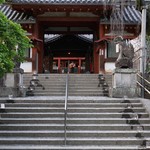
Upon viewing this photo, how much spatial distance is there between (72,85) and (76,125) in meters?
5.74

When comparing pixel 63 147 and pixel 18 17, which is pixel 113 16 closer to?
pixel 18 17

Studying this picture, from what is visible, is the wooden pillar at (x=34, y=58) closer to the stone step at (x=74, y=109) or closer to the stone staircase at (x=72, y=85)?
the stone staircase at (x=72, y=85)

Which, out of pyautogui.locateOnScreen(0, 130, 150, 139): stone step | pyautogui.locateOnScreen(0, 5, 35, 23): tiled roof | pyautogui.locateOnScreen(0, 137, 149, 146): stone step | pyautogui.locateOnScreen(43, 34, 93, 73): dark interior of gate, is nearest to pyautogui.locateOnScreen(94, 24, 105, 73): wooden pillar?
pyautogui.locateOnScreen(0, 5, 35, 23): tiled roof

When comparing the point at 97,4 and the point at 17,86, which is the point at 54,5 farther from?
the point at 17,86

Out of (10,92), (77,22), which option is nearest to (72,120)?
(10,92)

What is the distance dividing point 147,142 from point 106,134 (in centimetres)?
118

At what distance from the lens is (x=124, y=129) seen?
33.0 ft

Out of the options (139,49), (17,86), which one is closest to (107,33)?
(139,49)

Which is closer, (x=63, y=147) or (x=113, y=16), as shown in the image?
(x=63, y=147)

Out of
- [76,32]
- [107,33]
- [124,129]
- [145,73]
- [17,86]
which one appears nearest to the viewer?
[124,129]

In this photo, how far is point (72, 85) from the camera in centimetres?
1579

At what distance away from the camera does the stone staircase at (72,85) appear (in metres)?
14.8

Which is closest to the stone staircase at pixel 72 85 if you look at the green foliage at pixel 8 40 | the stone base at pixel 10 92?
the stone base at pixel 10 92

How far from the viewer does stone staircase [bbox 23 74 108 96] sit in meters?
14.8
